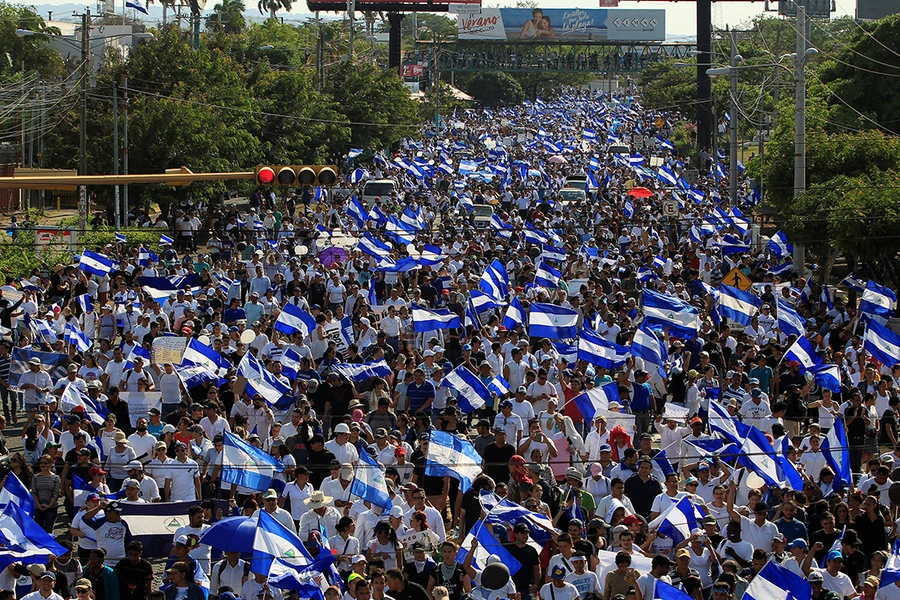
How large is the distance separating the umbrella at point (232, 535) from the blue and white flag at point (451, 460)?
2.79 metres

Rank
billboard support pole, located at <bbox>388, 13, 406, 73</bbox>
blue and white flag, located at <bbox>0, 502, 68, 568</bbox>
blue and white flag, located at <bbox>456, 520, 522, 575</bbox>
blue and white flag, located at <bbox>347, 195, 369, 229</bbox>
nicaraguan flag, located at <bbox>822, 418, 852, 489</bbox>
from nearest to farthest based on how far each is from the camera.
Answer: blue and white flag, located at <bbox>456, 520, 522, 575</bbox> < blue and white flag, located at <bbox>0, 502, 68, 568</bbox> < nicaraguan flag, located at <bbox>822, 418, 852, 489</bbox> < blue and white flag, located at <bbox>347, 195, 369, 229</bbox> < billboard support pole, located at <bbox>388, 13, 406, 73</bbox>

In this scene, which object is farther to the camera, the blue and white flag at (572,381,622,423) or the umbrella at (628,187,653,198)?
the umbrella at (628,187,653,198)

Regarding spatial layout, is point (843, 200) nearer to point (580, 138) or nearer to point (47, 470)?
point (47, 470)

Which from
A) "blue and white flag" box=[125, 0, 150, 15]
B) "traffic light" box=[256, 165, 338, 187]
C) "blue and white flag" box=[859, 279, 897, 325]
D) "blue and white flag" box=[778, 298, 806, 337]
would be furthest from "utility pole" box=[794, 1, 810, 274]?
"blue and white flag" box=[125, 0, 150, 15]

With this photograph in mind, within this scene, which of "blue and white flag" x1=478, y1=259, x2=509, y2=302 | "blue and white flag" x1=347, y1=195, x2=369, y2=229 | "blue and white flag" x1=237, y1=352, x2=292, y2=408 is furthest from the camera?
A: "blue and white flag" x1=347, y1=195, x2=369, y2=229

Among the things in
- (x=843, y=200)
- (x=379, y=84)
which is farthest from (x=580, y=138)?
(x=843, y=200)

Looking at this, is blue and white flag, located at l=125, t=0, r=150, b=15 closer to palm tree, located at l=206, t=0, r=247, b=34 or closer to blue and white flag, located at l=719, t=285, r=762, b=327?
palm tree, located at l=206, t=0, r=247, b=34

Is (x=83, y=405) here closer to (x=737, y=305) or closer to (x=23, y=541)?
(x=23, y=541)

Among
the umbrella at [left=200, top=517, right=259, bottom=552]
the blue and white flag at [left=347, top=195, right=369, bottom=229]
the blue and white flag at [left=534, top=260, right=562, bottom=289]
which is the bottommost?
the umbrella at [left=200, top=517, right=259, bottom=552]

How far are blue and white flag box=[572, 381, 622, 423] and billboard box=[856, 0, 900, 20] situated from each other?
2957 inches

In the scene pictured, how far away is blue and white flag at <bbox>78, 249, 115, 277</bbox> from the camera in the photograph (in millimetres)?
25031

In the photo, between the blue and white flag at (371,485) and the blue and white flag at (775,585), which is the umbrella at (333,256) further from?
the blue and white flag at (775,585)

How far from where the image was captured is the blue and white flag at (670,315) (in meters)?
21.0

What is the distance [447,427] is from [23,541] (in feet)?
14.3
